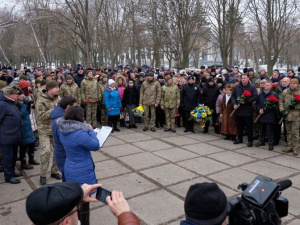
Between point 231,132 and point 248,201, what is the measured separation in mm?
6860

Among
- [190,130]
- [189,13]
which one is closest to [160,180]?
[190,130]

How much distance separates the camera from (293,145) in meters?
7.25

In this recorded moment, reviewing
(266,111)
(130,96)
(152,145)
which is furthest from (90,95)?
(266,111)

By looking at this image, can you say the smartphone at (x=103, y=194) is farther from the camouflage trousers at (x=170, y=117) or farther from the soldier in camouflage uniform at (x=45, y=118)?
the camouflage trousers at (x=170, y=117)

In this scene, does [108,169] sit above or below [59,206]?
below

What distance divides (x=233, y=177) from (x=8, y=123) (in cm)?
430

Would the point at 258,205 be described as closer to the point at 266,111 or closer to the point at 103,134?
the point at 103,134

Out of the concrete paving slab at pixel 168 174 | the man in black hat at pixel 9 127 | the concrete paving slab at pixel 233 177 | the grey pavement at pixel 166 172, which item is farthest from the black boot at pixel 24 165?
the concrete paving slab at pixel 233 177

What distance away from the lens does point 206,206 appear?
5.80ft

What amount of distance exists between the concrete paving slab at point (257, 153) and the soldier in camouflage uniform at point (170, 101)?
270 cm

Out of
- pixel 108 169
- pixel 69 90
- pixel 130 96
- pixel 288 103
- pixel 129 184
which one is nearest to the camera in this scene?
pixel 129 184

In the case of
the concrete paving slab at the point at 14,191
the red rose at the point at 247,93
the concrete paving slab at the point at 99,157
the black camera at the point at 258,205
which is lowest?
the concrete paving slab at the point at 14,191

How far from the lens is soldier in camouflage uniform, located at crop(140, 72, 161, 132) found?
32.1ft

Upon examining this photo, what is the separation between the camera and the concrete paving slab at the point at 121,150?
744 cm
